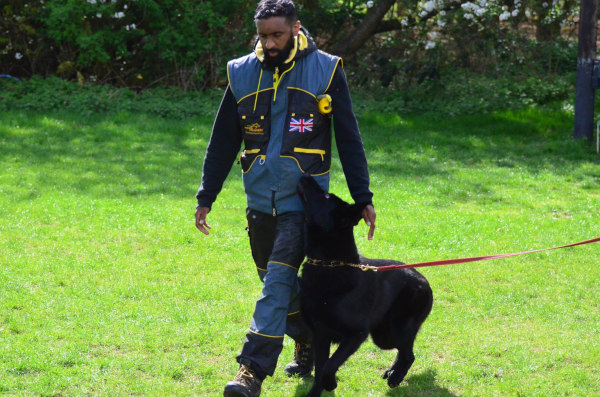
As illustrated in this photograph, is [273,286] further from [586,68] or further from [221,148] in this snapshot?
[586,68]

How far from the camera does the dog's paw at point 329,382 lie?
414 centimetres

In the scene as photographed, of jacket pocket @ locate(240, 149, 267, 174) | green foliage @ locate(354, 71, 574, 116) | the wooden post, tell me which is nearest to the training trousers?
jacket pocket @ locate(240, 149, 267, 174)

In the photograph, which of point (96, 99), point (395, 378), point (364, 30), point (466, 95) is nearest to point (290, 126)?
point (395, 378)

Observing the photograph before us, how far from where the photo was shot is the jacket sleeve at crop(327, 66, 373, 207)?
4160mm

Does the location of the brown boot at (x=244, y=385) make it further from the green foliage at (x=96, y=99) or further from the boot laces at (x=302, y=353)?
the green foliage at (x=96, y=99)

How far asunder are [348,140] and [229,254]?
285 cm

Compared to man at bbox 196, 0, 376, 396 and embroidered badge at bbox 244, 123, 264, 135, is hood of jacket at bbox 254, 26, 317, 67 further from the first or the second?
embroidered badge at bbox 244, 123, 264, 135

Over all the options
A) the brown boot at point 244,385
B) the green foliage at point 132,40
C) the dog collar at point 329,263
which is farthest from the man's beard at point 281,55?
the green foliage at point 132,40

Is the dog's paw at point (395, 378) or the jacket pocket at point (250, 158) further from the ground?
the jacket pocket at point (250, 158)

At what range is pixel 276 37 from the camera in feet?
13.2

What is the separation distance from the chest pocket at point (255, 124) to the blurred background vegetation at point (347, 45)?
843 centimetres

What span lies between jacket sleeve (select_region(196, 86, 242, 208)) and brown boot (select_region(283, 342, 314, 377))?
1013 mm

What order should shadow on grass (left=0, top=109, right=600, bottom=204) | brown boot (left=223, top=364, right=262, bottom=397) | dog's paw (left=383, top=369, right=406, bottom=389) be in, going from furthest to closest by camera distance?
shadow on grass (left=0, top=109, right=600, bottom=204)
dog's paw (left=383, top=369, right=406, bottom=389)
brown boot (left=223, top=364, right=262, bottom=397)

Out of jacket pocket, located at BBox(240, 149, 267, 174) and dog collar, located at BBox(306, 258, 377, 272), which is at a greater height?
jacket pocket, located at BBox(240, 149, 267, 174)
